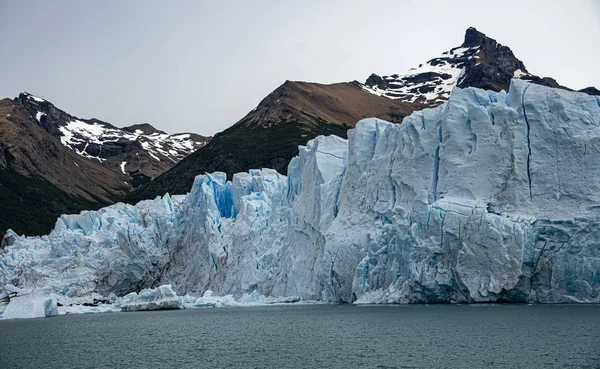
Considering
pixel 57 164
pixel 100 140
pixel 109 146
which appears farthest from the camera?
pixel 100 140

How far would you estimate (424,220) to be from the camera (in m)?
28.6

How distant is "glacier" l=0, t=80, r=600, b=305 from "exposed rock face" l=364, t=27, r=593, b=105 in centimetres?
9473

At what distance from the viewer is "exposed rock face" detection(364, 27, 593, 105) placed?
5143 inches

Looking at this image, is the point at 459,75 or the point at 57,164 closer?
the point at 57,164

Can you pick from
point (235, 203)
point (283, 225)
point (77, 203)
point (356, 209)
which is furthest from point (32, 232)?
point (356, 209)

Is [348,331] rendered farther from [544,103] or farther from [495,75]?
[495,75]

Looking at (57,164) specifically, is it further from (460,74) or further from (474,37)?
(474,37)

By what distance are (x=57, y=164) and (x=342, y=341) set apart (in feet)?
422

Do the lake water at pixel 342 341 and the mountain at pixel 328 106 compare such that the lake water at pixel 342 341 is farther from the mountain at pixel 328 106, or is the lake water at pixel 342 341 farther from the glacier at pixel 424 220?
the mountain at pixel 328 106

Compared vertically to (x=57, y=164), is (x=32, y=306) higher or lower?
lower

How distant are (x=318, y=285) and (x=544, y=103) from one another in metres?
14.1

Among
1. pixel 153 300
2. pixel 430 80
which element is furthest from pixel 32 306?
pixel 430 80

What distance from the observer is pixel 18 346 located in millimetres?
22344

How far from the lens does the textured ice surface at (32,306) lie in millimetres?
35906
